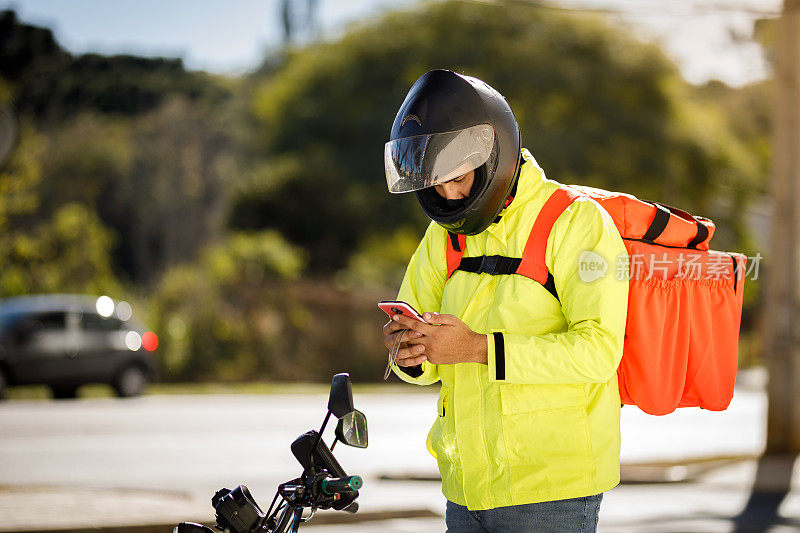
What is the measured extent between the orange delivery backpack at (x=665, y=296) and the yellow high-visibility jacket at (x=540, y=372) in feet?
0.13

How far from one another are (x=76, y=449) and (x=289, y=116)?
24.9 meters

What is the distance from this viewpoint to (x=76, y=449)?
43.6ft

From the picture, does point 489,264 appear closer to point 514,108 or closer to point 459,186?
point 459,186

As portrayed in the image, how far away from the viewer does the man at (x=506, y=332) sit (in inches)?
108

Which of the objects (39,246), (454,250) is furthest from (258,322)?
(454,250)

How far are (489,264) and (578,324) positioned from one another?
0.95 ft

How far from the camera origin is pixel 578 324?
9.07 feet

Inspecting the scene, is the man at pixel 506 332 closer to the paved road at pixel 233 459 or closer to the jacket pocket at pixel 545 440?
the jacket pocket at pixel 545 440

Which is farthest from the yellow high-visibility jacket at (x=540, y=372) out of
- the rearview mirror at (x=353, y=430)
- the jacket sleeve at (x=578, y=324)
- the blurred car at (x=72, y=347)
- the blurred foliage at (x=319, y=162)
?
the blurred foliage at (x=319, y=162)

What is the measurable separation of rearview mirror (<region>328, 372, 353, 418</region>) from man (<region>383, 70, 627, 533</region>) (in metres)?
0.17

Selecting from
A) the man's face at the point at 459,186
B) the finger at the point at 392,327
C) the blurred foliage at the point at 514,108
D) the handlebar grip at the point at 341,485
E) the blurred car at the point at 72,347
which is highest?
the blurred foliage at the point at 514,108

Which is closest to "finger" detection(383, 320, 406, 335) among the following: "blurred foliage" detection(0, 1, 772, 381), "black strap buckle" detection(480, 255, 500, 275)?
"black strap buckle" detection(480, 255, 500, 275)

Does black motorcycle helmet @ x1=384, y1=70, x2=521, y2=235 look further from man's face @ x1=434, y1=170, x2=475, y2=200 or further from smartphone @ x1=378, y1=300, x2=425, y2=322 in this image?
smartphone @ x1=378, y1=300, x2=425, y2=322

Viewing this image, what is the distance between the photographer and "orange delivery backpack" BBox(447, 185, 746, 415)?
2.88 meters
